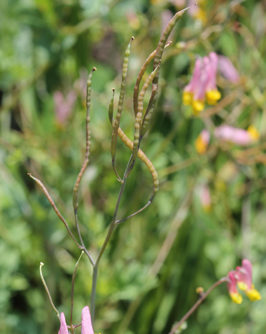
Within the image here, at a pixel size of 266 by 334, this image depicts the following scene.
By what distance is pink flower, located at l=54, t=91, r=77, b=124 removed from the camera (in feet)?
4.68

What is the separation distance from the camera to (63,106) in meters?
1.44

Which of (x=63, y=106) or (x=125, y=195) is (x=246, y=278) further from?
(x=63, y=106)

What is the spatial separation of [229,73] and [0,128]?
0.75 m

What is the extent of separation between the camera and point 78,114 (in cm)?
145

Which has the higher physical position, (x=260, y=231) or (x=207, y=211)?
(x=207, y=211)

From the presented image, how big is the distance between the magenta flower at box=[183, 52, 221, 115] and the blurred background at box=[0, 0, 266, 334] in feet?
0.69

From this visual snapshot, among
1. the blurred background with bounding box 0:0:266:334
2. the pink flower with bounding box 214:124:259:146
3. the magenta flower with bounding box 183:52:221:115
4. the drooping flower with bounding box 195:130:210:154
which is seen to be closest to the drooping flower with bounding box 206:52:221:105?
the magenta flower with bounding box 183:52:221:115

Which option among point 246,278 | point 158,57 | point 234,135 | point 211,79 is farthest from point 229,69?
point 158,57

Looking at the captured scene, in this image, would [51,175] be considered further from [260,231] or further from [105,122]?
[260,231]

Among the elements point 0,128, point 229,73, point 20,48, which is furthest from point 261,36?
point 0,128

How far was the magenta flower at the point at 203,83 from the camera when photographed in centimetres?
87

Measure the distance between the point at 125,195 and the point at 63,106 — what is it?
0.38 meters

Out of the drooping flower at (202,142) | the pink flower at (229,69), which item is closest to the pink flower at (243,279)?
the drooping flower at (202,142)

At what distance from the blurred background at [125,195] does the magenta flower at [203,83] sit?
0.69ft
